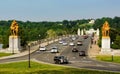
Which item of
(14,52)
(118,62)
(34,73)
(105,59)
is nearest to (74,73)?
(34,73)

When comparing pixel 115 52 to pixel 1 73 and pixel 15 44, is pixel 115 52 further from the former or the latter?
pixel 1 73

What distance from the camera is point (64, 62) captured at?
64.1 metres

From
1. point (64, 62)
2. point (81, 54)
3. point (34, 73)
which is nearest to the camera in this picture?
point (34, 73)

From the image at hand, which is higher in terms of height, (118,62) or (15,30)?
(15,30)

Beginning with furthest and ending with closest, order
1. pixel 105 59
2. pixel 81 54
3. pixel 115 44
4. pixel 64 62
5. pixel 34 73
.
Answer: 1. pixel 115 44
2. pixel 81 54
3. pixel 105 59
4. pixel 64 62
5. pixel 34 73

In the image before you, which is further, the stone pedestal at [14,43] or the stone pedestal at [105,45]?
the stone pedestal at [14,43]

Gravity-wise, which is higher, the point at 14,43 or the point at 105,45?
the point at 14,43

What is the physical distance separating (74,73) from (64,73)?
1184 mm

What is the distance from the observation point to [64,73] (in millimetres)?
42531

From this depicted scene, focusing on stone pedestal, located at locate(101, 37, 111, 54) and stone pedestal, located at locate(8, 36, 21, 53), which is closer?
stone pedestal, located at locate(101, 37, 111, 54)

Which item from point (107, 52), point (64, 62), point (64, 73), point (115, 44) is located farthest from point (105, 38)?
point (64, 73)

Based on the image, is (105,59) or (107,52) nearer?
(105,59)

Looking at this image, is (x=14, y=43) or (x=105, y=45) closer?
(x=105, y=45)

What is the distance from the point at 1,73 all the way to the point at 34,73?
13.9 feet
